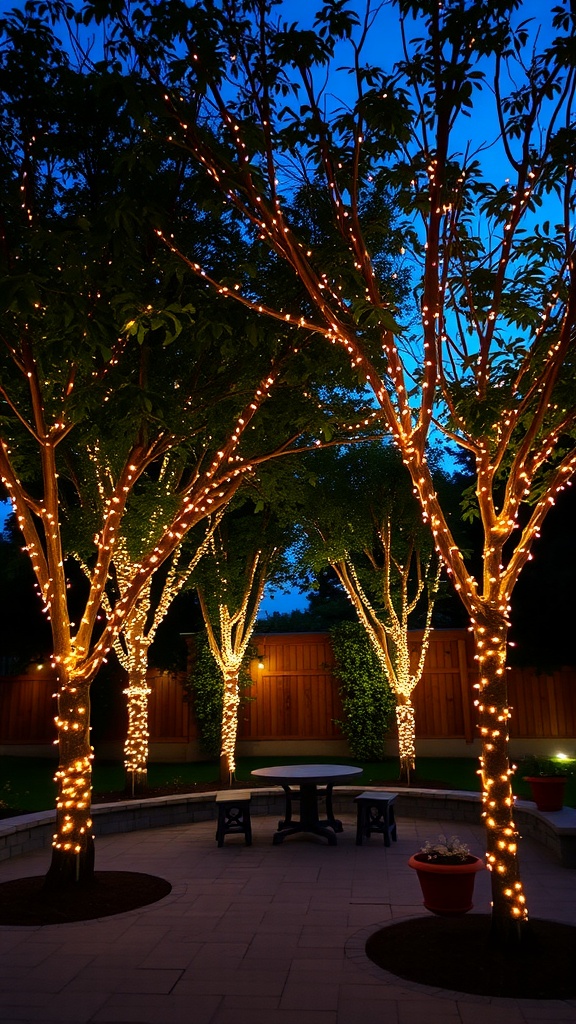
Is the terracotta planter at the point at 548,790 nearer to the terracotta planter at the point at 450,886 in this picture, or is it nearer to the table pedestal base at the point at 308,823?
the table pedestal base at the point at 308,823

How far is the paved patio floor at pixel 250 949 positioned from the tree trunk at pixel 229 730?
314 cm

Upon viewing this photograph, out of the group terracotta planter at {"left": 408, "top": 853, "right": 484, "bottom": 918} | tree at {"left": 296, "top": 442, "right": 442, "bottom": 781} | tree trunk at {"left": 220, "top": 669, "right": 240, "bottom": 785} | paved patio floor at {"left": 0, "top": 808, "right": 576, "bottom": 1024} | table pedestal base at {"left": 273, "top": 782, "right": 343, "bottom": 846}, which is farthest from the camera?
tree at {"left": 296, "top": 442, "right": 442, "bottom": 781}

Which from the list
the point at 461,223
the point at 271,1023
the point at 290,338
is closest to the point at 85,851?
the point at 271,1023

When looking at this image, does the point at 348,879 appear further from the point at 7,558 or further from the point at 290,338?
the point at 7,558

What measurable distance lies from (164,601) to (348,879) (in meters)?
4.90

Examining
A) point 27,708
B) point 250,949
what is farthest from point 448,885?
point 27,708

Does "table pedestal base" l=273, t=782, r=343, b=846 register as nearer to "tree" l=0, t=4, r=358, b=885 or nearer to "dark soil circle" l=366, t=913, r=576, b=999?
"tree" l=0, t=4, r=358, b=885

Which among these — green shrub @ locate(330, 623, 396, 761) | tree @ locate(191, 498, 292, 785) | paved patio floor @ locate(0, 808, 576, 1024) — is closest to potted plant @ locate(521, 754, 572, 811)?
paved patio floor @ locate(0, 808, 576, 1024)

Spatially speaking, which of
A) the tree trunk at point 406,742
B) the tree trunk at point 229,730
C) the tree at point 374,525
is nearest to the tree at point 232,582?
the tree trunk at point 229,730

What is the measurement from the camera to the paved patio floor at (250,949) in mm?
3547

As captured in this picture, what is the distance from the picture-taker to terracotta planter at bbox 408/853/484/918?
4.59 metres

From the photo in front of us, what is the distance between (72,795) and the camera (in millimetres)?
5820

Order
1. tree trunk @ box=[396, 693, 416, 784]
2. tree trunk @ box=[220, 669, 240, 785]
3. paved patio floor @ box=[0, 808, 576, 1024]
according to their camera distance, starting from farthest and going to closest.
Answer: tree trunk @ box=[220, 669, 240, 785]
tree trunk @ box=[396, 693, 416, 784]
paved patio floor @ box=[0, 808, 576, 1024]

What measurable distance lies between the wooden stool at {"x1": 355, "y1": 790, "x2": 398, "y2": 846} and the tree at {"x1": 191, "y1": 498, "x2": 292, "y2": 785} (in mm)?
3255
